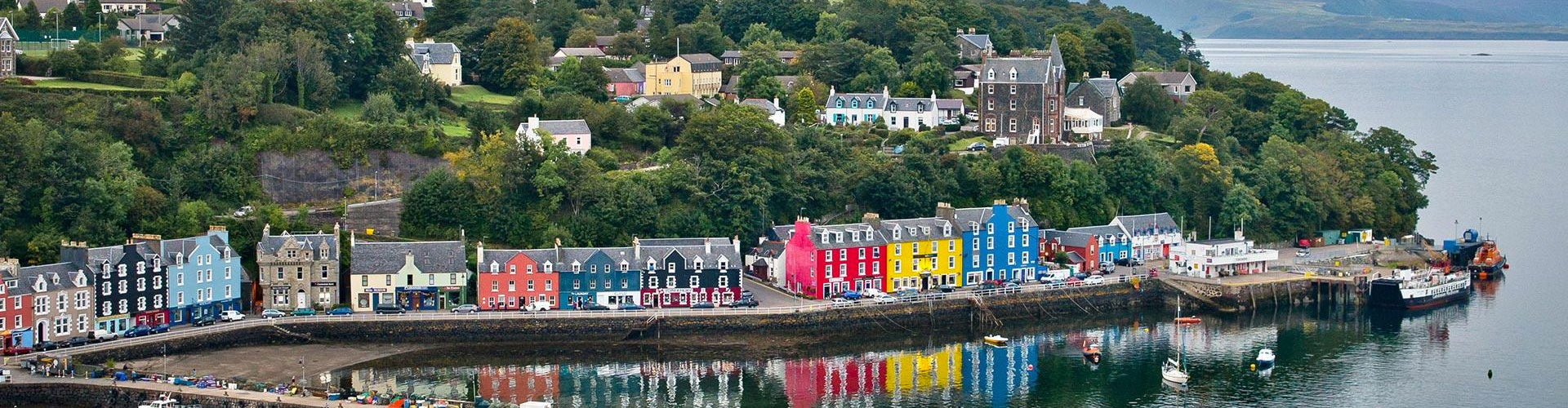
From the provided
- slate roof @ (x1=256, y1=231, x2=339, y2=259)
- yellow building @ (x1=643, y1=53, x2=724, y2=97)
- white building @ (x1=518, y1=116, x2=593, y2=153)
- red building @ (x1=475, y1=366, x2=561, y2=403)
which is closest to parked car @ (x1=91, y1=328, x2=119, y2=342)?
slate roof @ (x1=256, y1=231, x2=339, y2=259)

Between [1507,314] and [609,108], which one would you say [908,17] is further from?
[1507,314]

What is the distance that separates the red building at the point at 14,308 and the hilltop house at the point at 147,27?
32.8 meters

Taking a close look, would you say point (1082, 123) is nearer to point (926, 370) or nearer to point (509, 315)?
point (926, 370)

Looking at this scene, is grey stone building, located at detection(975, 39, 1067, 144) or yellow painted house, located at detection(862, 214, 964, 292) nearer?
yellow painted house, located at detection(862, 214, 964, 292)

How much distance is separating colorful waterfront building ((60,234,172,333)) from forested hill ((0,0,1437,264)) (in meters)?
3.71

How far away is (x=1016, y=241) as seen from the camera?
69.0 meters

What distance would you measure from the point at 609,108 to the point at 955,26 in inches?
1147

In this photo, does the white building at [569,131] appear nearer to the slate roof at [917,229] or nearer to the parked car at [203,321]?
the slate roof at [917,229]

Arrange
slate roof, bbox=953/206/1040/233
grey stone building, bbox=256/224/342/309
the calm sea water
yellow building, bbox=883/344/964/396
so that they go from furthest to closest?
slate roof, bbox=953/206/1040/233
grey stone building, bbox=256/224/342/309
yellow building, bbox=883/344/964/396
the calm sea water

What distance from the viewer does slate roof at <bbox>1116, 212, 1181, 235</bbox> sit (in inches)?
2896

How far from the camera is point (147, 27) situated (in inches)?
3406

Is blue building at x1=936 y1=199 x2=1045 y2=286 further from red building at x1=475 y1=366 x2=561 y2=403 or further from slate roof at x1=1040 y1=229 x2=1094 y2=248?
red building at x1=475 y1=366 x2=561 y2=403

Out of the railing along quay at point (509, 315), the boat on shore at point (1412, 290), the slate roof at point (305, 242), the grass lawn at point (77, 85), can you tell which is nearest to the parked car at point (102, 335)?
the railing along quay at point (509, 315)

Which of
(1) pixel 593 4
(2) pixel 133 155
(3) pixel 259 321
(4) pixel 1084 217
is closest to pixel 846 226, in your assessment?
(4) pixel 1084 217
